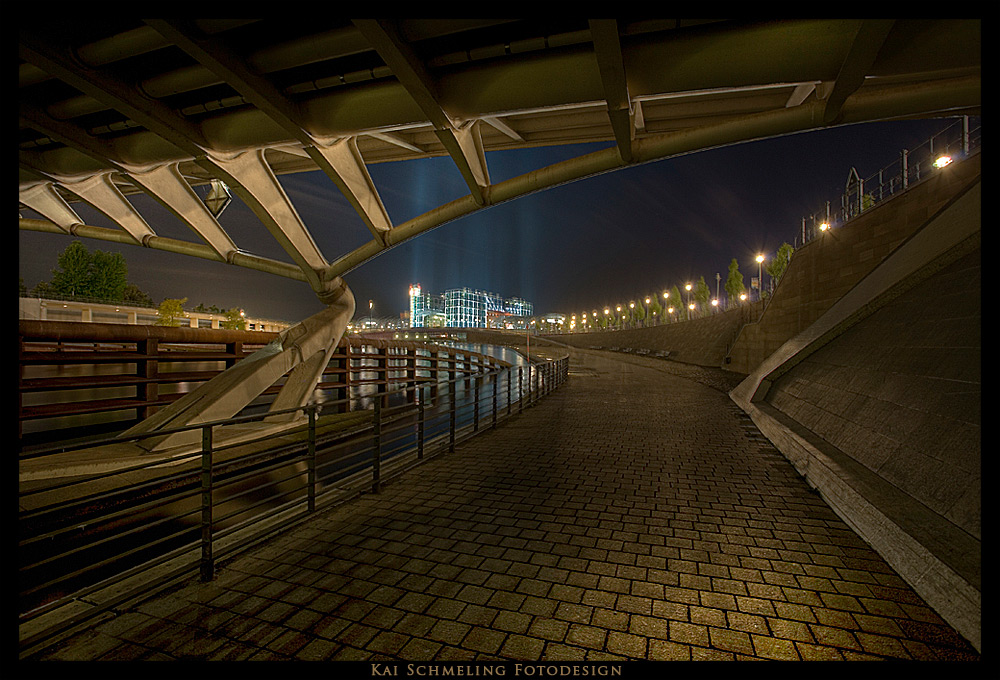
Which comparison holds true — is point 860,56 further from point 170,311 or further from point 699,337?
point 170,311

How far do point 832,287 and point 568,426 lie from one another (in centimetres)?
1155

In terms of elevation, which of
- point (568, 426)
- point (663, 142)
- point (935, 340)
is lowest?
point (568, 426)

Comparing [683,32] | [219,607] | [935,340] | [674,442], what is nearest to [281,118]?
[683,32]

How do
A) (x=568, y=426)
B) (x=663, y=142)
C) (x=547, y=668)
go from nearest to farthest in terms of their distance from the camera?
(x=547, y=668)
(x=663, y=142)
(x=568, y=426)

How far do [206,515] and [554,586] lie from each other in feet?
10.1

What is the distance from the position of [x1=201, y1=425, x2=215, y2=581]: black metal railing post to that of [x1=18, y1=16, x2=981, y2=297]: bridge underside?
5.22m

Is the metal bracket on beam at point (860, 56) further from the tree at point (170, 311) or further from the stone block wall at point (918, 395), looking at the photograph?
the tree at point (170, 311)

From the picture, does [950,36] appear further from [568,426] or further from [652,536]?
[568,426]

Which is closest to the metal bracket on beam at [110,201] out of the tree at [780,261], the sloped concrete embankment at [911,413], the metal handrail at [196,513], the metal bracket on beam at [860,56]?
the metal handrail at [196,513]

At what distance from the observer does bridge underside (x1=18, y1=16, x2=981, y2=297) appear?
557cm

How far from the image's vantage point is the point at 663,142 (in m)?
7.93

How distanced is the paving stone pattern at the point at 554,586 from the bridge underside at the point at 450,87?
5821 mm

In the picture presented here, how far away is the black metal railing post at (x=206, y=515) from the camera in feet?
11.5

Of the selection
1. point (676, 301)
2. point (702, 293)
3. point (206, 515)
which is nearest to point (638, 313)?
point (676, 301)
